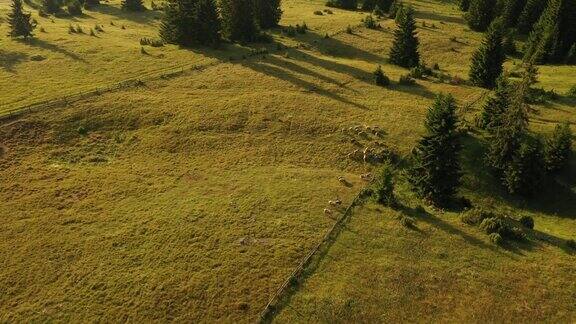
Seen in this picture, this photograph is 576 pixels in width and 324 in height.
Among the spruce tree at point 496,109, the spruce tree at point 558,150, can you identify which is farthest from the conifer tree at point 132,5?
the spruce tree at point 558,150

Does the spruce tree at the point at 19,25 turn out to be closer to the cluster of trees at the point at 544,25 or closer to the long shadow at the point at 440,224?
the long shadow at the point at 440,224

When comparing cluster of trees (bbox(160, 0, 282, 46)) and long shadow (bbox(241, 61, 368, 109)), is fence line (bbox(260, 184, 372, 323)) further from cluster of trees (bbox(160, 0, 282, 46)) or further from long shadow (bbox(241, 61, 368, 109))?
cluster of trees (bbox(160, 0, 282, 46))

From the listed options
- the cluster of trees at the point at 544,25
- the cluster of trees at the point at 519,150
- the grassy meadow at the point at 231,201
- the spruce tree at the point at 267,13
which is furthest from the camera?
the spruce tree at the point at 267,13

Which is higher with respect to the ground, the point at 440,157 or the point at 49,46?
the point at 49,46

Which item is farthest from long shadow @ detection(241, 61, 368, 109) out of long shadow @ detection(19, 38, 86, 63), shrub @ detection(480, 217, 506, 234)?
long shadow @ detection(19, 38, 86, 63)

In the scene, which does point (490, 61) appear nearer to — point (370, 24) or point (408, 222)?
point (370, 24)

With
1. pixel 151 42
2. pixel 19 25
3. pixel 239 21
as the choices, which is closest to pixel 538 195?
pixel 239 21

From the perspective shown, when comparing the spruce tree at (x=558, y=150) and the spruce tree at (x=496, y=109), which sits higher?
the spruce tree at (x=496, y=109)
